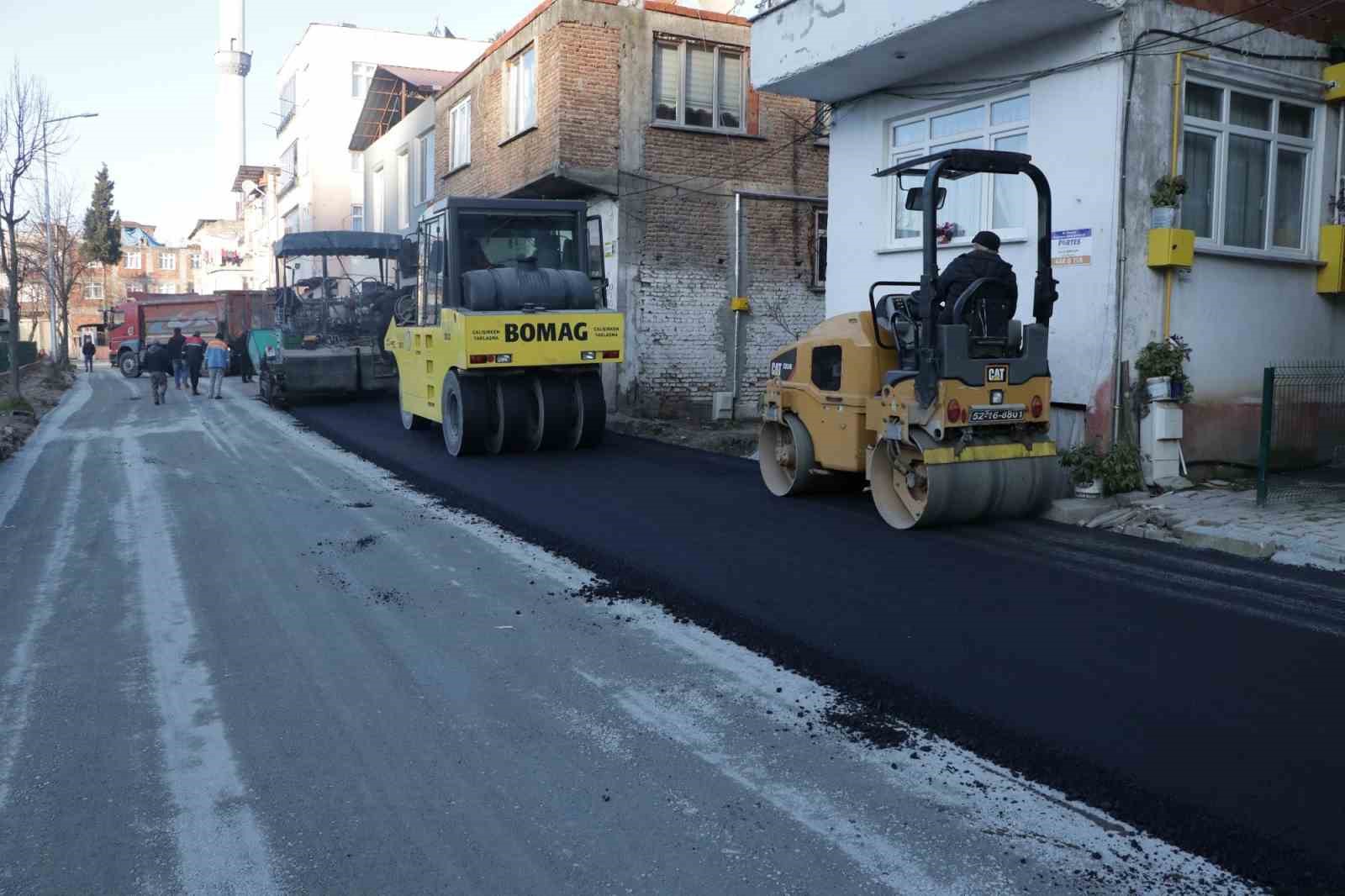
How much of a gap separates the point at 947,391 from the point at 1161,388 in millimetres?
2824

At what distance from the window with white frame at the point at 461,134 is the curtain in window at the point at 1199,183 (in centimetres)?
1623

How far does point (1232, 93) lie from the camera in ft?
37.6

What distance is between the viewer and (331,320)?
2309cm

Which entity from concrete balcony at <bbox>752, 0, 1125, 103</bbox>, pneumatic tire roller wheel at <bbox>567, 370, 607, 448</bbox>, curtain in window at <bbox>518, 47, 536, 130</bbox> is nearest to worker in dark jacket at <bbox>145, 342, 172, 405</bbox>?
curtain in window at <bbox>518, 47, 536, 130</bbox>

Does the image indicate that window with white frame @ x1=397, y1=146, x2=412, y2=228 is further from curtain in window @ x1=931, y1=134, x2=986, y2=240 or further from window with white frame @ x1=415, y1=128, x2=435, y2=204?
curtain in window @ x1=931, y1=134, x2=986, y2=240

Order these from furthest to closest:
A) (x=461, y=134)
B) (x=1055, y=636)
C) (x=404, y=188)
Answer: (x=404, y=188) < (x=461, y=134) < (x=1055, y=636)

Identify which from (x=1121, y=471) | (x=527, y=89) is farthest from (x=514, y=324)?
(x=527, y=89)

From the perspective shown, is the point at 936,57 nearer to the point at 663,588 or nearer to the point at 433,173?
the point at 663,588

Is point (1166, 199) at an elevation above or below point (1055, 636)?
above

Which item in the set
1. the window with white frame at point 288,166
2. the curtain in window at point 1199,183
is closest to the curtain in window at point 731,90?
the curtain in window at point 1199,183

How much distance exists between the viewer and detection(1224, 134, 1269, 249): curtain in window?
38.1 ft

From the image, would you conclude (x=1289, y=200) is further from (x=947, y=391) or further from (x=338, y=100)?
(x=338, y=100)

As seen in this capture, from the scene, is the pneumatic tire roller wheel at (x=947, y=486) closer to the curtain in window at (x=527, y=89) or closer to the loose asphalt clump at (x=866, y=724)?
the loose asphalt clump at (x=866, y=724)

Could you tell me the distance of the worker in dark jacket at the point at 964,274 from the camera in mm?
9070
